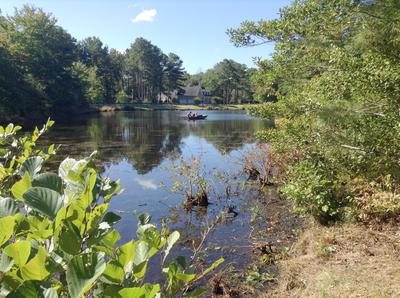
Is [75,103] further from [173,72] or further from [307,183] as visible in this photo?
[307,183]

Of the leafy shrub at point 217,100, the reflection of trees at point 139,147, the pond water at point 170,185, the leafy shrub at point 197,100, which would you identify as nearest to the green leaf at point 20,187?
the pond water at point 170,185

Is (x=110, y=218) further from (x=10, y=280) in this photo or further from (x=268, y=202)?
(x=268, y=202)

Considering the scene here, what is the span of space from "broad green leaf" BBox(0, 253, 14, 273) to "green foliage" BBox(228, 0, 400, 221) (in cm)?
535

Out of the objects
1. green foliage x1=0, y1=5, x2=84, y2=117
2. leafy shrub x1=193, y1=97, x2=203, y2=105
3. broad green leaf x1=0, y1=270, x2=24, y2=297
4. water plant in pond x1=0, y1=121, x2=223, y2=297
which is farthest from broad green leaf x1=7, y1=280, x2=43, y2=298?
leafy shrub x1=193, y1=97, x2=203, y2=105

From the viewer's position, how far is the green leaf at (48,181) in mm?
1146

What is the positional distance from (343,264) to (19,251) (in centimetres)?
550

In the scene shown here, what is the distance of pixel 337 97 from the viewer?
612cm

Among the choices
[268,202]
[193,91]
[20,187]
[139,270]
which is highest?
[193,91]

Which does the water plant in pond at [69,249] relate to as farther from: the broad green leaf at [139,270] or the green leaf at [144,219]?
the green leaf at [144,219]

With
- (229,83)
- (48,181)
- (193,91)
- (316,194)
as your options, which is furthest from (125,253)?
(193,91)

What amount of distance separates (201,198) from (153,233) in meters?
9.26

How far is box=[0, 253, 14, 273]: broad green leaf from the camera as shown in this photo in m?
0.88

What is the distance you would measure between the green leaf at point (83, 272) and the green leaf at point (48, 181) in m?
0.39

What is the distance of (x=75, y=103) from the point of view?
50.5m
